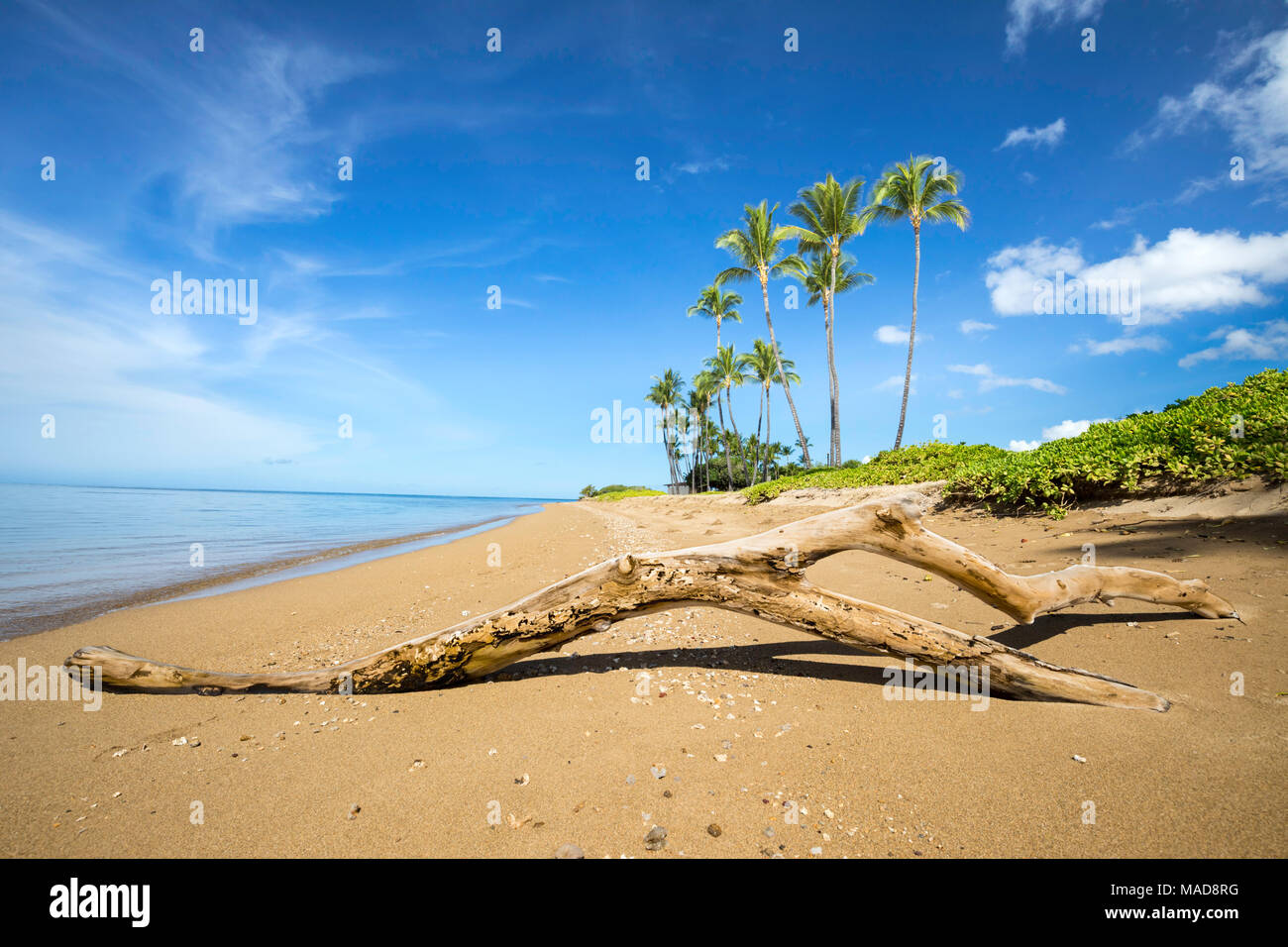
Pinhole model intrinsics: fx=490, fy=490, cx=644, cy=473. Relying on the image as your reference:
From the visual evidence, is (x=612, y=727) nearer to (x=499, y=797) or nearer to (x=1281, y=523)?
(x=499, y=797)

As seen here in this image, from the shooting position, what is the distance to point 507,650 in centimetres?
389

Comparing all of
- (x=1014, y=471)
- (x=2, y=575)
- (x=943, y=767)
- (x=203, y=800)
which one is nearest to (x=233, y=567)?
(x=2, y=575)

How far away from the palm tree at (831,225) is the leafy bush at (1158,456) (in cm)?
1723

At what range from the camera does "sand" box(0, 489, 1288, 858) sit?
2271 millimetres

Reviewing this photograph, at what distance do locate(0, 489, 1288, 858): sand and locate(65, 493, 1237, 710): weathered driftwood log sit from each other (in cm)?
19

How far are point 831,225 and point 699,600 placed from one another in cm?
3134

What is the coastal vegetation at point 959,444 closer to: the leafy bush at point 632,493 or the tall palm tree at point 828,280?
the tall palm tree at point 828,280

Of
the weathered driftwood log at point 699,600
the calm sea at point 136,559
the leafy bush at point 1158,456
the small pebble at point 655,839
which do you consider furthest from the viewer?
the calm sea at point 136,559

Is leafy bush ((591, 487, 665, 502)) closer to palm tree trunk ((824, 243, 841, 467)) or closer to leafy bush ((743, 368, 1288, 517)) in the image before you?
palm tree trunk ((824, 243, 841, 467))

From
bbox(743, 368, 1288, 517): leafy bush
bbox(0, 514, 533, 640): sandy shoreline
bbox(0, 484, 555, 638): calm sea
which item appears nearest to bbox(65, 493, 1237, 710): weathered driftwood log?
bbox(0, 514, 533, 640): sandy shoreline

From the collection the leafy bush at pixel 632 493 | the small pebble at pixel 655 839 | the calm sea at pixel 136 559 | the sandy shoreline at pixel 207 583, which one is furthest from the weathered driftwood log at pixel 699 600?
the leafy bush at pixel 632 493

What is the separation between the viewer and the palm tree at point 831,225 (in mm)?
28562

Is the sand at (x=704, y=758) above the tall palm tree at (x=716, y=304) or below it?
below

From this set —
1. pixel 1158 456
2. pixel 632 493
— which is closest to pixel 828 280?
pixel 1158 456
